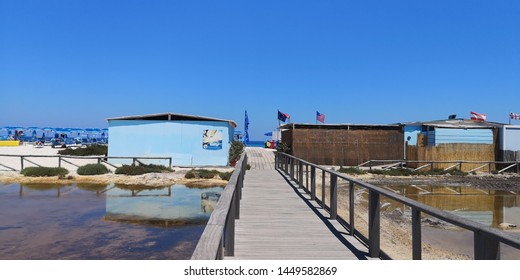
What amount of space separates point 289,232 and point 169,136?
1975 cm

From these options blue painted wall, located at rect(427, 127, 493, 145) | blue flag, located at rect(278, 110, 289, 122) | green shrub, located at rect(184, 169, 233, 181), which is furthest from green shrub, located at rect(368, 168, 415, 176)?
blue flag, located at rect(278, 110, 289, 122)

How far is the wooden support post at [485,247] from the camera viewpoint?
240 cm

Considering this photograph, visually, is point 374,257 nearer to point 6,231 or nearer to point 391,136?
point 6,231

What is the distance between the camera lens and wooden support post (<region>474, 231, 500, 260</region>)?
2402 millimetres

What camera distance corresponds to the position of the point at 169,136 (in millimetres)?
24469

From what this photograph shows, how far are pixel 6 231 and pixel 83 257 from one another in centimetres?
364

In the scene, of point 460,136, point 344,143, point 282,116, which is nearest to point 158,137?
point 344,143

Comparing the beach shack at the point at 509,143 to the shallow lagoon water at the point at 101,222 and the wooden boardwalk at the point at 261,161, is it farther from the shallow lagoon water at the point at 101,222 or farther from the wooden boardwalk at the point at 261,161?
the shallow lagoon water at the point at 101,222

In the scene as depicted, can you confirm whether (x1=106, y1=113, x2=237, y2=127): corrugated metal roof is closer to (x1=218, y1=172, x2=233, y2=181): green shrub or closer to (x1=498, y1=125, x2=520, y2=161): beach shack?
(x1=218, y1=172, x2=233, y2=181): green shrub

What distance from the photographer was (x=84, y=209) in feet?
42.9

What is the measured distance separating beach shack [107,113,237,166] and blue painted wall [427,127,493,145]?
14393 millimetres
